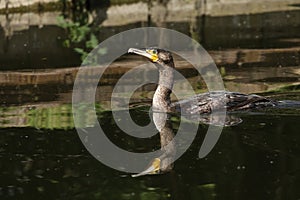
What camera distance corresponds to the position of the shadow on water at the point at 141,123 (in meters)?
7.09

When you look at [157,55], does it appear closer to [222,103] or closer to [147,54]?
[147,54]

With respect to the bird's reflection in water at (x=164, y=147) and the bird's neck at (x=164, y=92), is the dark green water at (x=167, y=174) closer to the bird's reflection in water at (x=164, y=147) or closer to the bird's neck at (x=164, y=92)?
the bird's reflection in water at (x=164, y=147)

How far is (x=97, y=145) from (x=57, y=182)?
1.28 m

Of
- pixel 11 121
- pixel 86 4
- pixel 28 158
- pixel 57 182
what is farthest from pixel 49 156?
pixel 86 4

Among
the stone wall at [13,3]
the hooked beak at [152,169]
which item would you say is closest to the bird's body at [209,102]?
the hooked beak at [152,169]

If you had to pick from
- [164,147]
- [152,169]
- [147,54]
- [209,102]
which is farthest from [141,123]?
[152,169]

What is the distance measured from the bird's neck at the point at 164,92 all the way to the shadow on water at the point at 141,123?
0.75 ft

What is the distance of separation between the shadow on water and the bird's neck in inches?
9.0

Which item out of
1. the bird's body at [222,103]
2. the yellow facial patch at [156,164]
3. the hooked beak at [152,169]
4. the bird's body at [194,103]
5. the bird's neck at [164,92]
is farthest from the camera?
the bird's neck at [164,92]

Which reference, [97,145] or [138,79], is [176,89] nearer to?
[138,79]

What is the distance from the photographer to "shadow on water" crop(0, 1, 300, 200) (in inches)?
279

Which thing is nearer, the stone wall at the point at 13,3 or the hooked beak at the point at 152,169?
the hooked beak at the point at 152,169

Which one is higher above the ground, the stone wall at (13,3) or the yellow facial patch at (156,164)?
the yellow facial patch at (156,164)

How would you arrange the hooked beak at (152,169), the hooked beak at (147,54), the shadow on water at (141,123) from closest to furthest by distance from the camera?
the shadow on water at (141,123)
the hooked beak at (152,169)
the hooked beak at (147,54)
